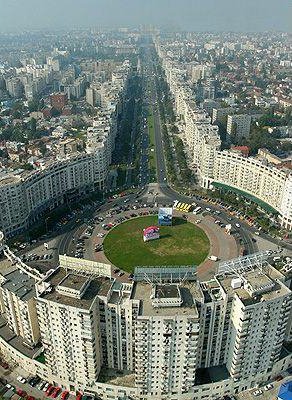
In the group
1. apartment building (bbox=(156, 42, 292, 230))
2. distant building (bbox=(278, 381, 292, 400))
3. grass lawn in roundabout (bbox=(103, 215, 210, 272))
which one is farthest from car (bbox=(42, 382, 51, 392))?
apartment building (bbox=(156, 42, 292, 230))

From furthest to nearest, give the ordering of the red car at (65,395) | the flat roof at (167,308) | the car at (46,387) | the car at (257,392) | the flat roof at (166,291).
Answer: the car at (46,387) < the car at (257,392) < the red car at (65,395) < the flat roof at (166,291) < the flat roof at (167,308)

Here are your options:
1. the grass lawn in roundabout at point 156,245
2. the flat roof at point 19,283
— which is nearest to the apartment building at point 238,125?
the grass lawn in roundabout at point 156,245

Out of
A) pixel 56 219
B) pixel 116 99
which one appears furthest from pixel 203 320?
pixel 116 99

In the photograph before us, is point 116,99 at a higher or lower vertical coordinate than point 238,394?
higher

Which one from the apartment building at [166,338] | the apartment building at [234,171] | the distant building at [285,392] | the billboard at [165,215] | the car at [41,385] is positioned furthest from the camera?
the apartment building at [234,171]

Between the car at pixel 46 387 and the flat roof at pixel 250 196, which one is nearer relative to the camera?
the car at pixel 46 387

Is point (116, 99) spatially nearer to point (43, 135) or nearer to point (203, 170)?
point (43, 135)

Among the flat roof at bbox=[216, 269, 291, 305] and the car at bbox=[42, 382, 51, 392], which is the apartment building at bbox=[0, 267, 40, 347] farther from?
the flat roof at bbox=[216, 269, 291, 305]

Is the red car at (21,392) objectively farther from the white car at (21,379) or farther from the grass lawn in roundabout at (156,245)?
the grass lawn in roundabout at (156,245)

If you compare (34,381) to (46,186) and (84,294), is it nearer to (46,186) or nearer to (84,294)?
(84,294)
